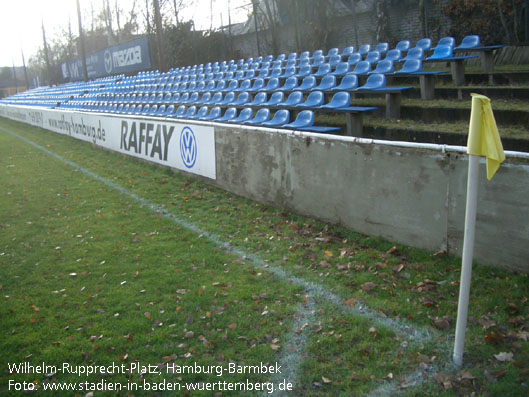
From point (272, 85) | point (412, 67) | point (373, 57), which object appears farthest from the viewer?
point (272, 85)

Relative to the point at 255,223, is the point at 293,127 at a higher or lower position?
higher

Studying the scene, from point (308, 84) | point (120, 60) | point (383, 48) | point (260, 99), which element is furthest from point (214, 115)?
point (120, 60)

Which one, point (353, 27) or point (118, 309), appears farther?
point (353, 27)

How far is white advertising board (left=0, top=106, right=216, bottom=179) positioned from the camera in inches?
376

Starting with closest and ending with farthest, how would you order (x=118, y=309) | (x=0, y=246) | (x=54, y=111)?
(x=118, y=309)
(x=0, y=246)
(x=54, y=111)

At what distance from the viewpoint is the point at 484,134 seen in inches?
127

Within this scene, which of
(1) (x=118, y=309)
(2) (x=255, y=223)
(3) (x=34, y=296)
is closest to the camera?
(1) (x=118, y=309)

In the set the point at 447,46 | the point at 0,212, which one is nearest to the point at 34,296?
the point at 0,212

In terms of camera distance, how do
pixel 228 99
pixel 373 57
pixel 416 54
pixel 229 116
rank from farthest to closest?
pixel 228 99
pixel 373 57
pixel 229 116
pixel 416 54

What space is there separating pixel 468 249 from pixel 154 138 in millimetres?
9421

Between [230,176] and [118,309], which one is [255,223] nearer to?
[230,176]

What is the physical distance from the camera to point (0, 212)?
332 inches

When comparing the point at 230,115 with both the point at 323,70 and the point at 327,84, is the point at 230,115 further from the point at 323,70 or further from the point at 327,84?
the point at 323,70

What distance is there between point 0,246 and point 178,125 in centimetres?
460
